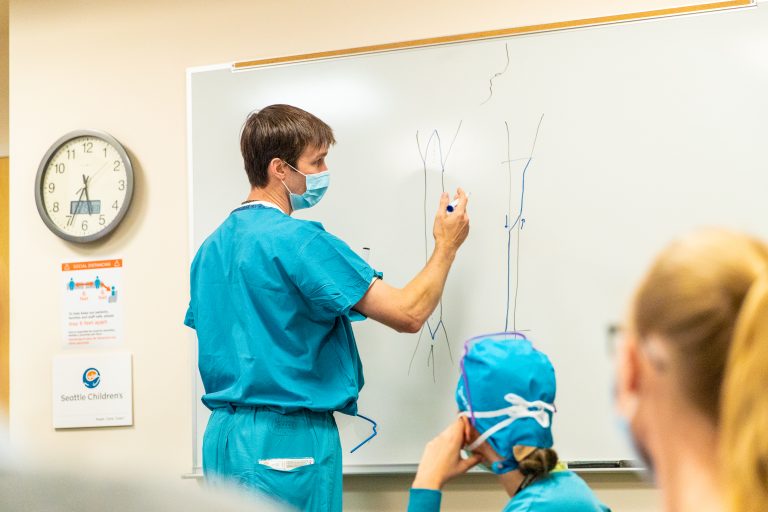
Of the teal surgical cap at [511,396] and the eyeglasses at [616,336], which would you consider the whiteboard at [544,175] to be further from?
the eyeglasses at [616,336]

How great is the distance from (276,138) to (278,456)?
78 cm

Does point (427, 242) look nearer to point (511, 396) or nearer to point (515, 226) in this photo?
point (515, 226)

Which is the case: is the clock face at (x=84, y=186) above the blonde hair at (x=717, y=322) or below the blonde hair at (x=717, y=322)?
above

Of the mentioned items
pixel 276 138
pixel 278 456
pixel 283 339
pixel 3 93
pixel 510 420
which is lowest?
pixel 278 456

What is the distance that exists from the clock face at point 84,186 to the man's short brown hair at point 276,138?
0.70 meters

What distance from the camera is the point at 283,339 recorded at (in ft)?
6.69

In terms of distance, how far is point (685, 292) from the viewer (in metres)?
0.73

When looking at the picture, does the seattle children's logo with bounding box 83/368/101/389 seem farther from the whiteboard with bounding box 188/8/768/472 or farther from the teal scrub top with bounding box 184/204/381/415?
the teal scrub top with bounding box 184/204/381/415

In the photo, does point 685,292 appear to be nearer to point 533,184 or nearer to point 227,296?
point 227,296

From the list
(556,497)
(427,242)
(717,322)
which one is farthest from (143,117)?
(717,322)

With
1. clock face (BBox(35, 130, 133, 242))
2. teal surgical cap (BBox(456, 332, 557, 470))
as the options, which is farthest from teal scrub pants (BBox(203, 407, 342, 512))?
clock face (BBox(35, 130, 133, 242))

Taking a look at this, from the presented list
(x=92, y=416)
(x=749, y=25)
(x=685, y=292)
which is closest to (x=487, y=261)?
(x=749, y=25)

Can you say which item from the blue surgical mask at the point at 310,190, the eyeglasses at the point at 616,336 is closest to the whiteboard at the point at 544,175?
the blue surgical mask at the point at 310,190

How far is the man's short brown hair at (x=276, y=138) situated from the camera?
2.20 metres
